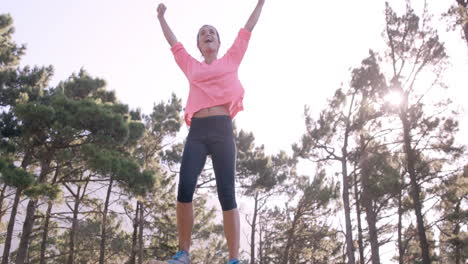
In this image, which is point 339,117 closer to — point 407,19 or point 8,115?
point 407,19

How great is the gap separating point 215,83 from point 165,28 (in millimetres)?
796

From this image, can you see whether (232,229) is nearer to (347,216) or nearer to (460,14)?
Answer: (460,14)

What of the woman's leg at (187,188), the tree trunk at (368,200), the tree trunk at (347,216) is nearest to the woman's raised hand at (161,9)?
the woman's leg at (187,188)

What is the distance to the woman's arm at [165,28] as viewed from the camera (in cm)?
334

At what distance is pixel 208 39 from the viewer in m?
3.16

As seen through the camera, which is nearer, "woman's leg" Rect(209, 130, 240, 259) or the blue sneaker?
the blue sneaker

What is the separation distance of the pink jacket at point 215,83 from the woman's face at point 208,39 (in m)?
0.11

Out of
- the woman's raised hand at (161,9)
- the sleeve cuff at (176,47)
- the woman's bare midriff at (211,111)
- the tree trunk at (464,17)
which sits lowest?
the woman's bare midriff at (211,111)

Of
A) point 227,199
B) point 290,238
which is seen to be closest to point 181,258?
point 227,199

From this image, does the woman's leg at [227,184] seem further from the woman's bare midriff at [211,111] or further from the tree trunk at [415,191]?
the tree trunk at [415,191]

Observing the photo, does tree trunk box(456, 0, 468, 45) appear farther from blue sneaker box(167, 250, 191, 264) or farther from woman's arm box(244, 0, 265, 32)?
blue sneaker box(167, 250, 191, 264)

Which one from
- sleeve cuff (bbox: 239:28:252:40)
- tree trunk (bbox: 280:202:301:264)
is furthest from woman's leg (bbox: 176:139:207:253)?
tree trunk (bbox: 280:202:301:264)

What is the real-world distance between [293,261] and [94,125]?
12.8 meters

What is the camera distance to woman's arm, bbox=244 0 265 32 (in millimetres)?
3268
